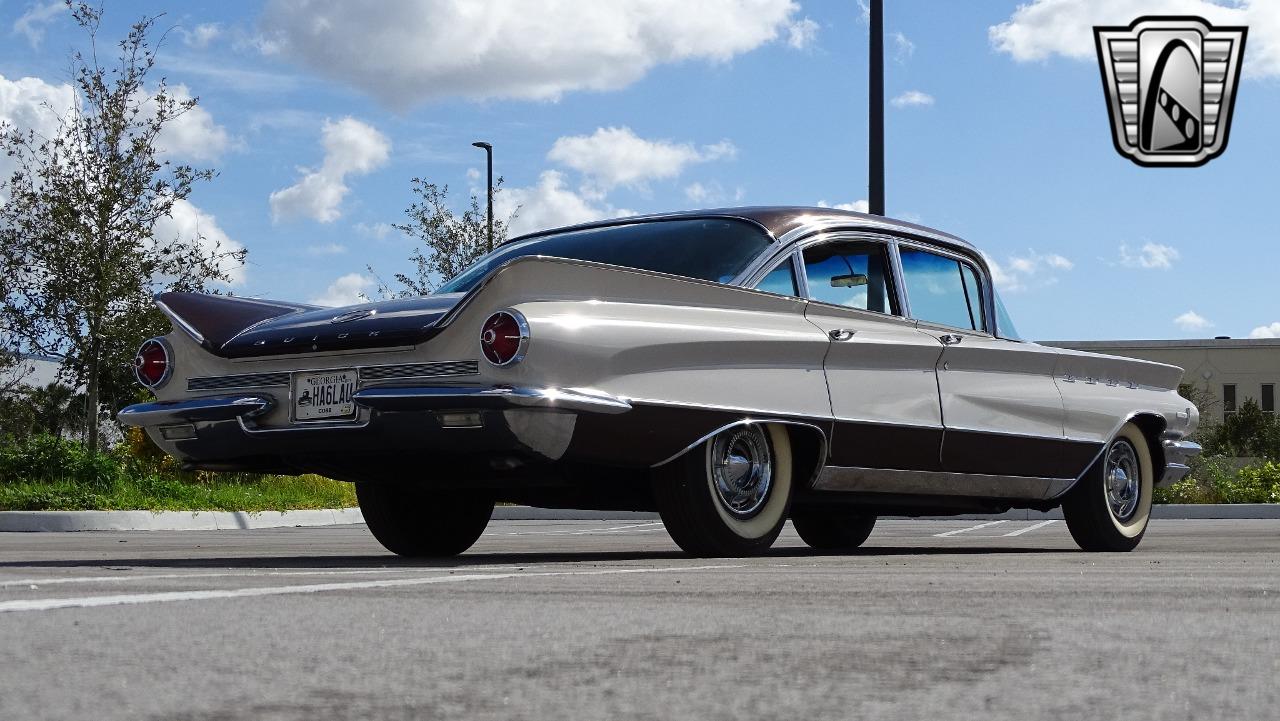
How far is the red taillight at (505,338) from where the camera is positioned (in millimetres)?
6086

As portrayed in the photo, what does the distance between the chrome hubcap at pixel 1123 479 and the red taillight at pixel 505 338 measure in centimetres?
435

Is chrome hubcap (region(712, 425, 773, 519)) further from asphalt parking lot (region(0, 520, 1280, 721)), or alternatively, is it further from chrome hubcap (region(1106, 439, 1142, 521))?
chrome hubcap (region(1106, 439, 1142, 521))

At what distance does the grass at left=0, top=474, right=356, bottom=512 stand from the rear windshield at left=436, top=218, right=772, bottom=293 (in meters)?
8.47

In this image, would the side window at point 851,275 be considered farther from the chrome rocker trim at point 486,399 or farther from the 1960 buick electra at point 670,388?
the chrome rocker trim at point 486,399

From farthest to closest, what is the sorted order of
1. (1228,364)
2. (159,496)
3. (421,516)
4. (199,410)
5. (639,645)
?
(1228,364) < (159,496) < (421,516) < (199,410) < (639,645)

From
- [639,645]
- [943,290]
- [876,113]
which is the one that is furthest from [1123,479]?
[876,113]

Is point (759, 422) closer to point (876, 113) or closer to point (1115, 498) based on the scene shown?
point (1115, 498)

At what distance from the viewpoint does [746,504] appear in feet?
22.8

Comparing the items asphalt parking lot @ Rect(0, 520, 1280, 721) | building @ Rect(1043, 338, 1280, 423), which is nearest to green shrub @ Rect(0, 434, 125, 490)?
asphalt parking lot @ Rect(0, 520, 1280, 721)

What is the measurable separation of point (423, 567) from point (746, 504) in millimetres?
1536

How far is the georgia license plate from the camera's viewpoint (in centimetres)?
645

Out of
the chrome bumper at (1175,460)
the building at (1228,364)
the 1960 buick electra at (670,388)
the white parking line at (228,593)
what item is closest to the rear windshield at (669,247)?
the 1960 buick electra at (670,388)

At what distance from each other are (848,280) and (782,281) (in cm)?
62

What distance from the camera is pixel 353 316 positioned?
21.9 feet
